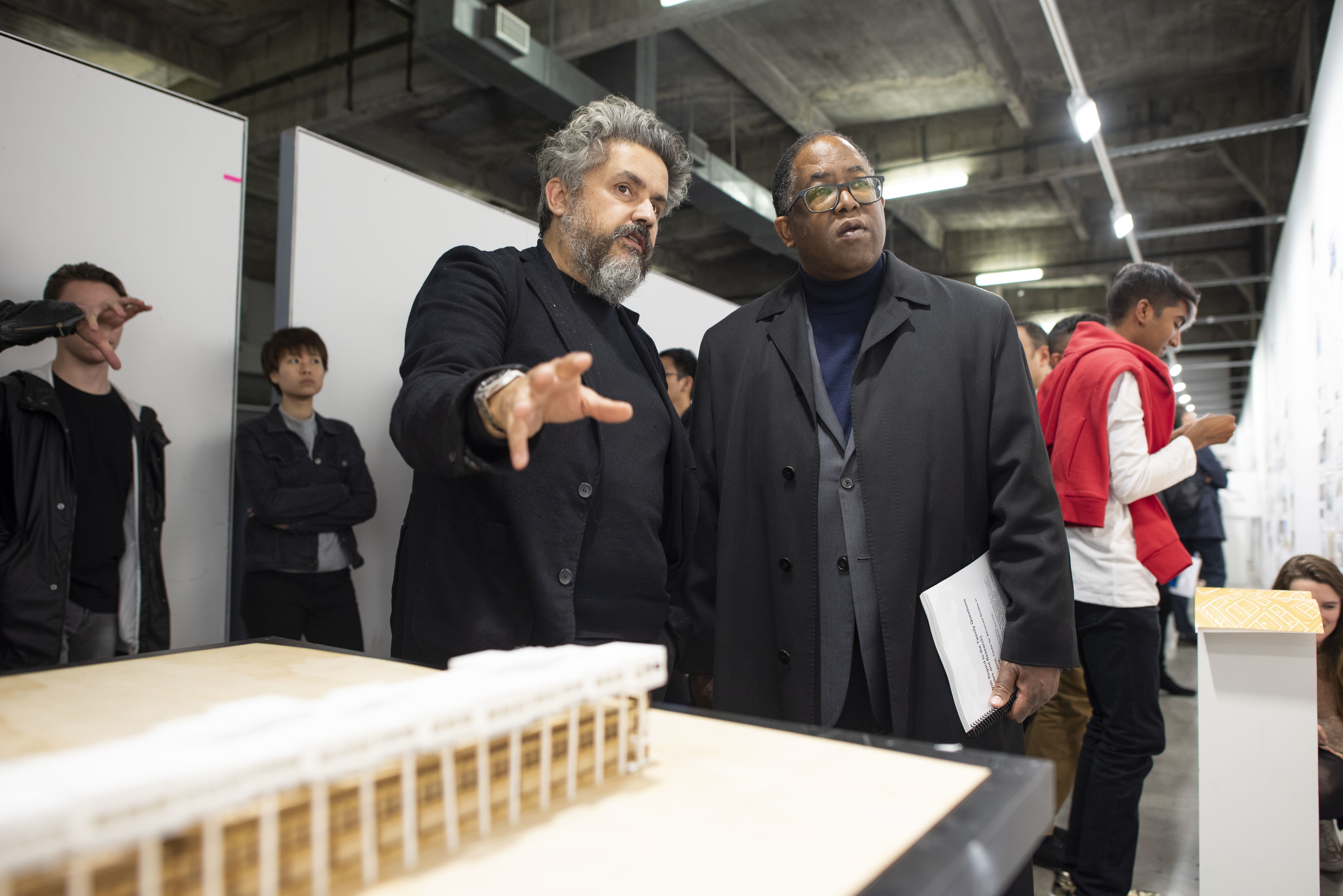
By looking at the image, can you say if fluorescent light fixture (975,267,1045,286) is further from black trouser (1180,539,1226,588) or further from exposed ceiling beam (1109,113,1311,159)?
black trouser (1180,539,1226,588)

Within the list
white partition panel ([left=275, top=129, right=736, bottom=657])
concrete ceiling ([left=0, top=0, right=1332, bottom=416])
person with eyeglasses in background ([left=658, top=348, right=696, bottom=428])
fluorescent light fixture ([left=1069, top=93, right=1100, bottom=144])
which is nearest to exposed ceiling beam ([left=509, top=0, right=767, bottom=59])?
concrete ceiling ([left=0, top=0, right=1332, bottom=416])

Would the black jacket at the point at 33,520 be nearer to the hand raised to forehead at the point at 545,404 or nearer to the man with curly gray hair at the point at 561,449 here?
the man with curly gray hair at the point at 561,449

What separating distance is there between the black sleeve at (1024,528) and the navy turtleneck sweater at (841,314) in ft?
0.85

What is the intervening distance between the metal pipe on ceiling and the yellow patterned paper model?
3391 millimetres

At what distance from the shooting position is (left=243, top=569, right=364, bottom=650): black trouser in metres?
2.44

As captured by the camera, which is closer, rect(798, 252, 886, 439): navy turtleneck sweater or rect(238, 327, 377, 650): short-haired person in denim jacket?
rect(798, 252, 886, 439): navy turtleneck sweater

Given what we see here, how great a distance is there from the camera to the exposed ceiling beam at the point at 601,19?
5.06 metres

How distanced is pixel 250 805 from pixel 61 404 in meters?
2.15

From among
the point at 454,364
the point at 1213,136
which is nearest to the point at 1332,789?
the point at 454,364

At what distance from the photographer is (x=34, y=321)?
194 centimetres

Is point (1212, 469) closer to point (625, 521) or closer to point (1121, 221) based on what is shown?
point (1121, 221)

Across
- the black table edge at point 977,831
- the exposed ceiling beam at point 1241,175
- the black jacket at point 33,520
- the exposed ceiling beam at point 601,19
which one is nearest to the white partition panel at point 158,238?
the black jacket at point 33,520

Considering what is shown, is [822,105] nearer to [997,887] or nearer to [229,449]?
[229,449]

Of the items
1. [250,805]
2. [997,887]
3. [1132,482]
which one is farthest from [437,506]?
[1132,482]
